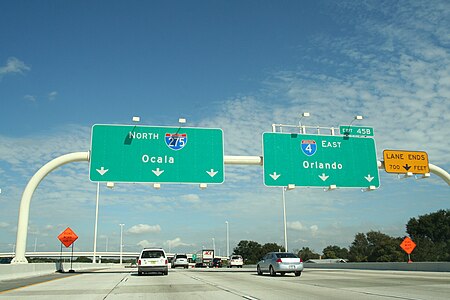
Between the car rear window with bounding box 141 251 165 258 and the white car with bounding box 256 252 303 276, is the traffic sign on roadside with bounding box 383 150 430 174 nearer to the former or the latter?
the white car with bounding box 256 252 303 276

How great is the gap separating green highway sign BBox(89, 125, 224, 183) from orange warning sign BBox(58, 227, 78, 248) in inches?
379

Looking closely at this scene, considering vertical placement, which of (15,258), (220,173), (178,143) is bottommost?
(15,258)

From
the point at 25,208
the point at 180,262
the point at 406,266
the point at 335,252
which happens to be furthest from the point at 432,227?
the point at 25,208

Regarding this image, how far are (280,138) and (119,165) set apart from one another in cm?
935

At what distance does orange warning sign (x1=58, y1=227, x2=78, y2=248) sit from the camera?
→ 31.1 m

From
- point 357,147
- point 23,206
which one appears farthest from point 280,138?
point 23,206

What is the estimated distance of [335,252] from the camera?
129 meters

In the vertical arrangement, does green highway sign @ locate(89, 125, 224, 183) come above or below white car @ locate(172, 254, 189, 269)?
above

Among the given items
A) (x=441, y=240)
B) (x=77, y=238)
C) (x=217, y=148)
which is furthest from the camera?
(x=441, y=240)

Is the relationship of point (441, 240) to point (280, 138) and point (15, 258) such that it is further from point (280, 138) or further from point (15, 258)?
point (15, 258)

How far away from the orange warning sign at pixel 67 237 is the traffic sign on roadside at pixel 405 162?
70.6ft

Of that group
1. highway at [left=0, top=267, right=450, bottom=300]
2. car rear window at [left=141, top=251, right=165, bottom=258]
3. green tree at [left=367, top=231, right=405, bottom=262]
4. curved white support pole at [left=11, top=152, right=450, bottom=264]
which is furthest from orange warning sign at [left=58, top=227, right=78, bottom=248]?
green tree at [left=367, top=231, right=405, bottom=262]

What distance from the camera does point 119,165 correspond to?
941 inches

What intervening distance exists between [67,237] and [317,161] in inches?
717
